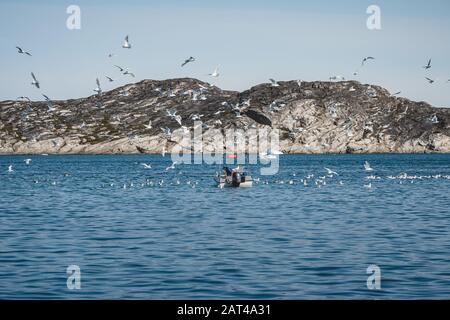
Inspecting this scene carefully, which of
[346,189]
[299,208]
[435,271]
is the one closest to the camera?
[435,271]

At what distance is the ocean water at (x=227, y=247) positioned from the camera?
22891 millimetres

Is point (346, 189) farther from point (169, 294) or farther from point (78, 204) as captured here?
point (169, 294)

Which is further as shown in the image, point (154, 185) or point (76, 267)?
point (154, 185)

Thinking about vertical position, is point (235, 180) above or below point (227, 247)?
above

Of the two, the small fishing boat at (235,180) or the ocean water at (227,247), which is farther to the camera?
the small fishing boat at (235,180)

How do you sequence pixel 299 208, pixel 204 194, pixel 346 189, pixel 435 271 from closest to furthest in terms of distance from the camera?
pixel 435 271, pixel 299 208, pixel 204 194, pixel 346 189

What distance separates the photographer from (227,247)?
31.6 m

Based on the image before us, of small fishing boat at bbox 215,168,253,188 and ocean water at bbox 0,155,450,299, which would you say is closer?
ocean water at bbox 0,155,450,299

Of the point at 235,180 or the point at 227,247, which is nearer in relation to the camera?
the point at 227,247

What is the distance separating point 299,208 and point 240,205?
5.46 m

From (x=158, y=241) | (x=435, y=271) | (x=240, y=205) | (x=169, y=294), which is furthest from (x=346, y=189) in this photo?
(x=169, y=294)

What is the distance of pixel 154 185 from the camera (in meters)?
83.1

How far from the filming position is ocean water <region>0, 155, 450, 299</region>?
75.1 ft
